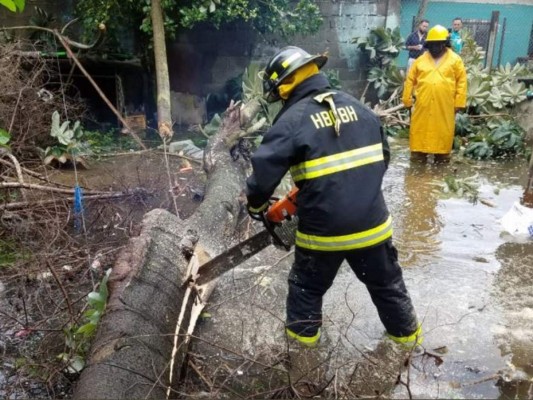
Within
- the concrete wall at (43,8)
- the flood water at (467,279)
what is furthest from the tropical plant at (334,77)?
the concrete wall at (43,8)

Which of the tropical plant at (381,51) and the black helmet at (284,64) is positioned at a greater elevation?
the black helmet at (284,64)

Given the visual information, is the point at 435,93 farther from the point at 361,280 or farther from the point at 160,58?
the point at 160,58

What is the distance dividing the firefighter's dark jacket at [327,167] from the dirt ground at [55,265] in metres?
1.15

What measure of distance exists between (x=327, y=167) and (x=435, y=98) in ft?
13.5

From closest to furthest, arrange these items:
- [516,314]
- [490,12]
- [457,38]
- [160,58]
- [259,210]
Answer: [259,210] < [516,314] < [160,58] < [457,38] < [490,12]

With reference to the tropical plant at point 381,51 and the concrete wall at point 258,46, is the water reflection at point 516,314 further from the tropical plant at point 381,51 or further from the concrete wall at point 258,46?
the concrete wall at point 258,46

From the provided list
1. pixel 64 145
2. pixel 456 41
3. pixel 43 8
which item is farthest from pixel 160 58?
pixel 456 41

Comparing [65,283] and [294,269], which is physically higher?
[294,269]

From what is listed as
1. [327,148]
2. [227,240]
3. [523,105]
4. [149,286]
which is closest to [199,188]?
[227,240]

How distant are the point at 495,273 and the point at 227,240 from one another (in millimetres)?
2024

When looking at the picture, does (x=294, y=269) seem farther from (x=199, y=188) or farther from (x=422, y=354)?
(x=199, y=188)

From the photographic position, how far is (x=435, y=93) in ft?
20.2

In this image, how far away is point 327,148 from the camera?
2.58m

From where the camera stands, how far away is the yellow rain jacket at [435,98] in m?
6.12
